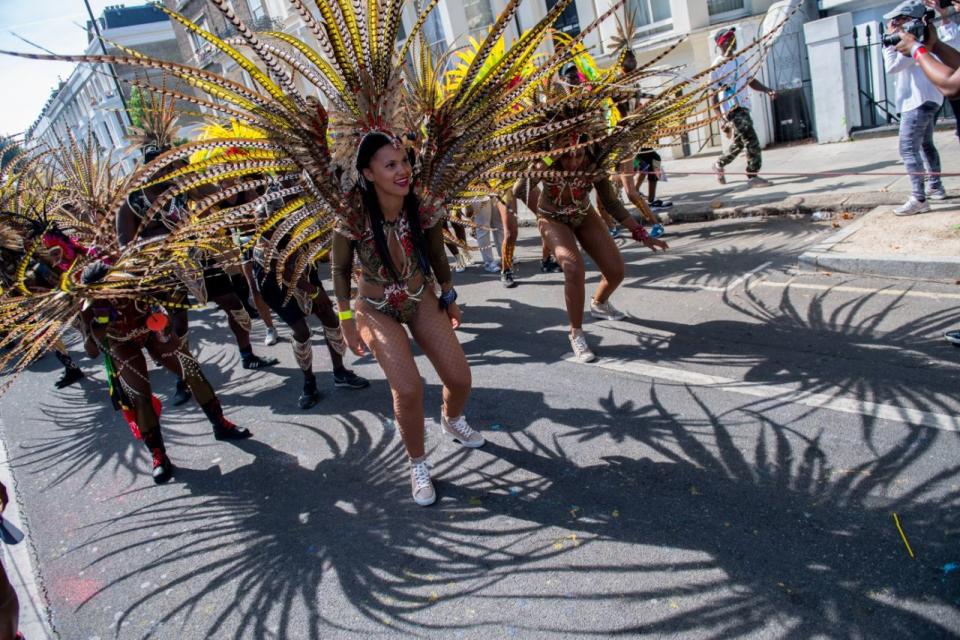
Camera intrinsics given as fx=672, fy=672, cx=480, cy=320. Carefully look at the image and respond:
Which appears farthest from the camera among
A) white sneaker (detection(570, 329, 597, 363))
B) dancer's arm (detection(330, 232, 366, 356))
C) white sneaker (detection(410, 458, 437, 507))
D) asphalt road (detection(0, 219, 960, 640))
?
white sneaker (detection(570, 329, 597, 363))

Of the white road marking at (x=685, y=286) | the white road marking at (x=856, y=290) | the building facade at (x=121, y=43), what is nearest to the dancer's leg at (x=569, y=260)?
the white road marking at (x=685, y=286)

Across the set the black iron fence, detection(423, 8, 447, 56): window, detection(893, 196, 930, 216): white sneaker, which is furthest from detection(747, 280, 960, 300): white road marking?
detection(423, 8, 447, 56): window

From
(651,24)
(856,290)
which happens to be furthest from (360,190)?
(651,24)

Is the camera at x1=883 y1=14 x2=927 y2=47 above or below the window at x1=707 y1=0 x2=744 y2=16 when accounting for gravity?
below

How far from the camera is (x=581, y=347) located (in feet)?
16.3

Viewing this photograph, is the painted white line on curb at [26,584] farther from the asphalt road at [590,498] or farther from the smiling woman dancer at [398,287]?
the smiling woman dancer at [398,287]

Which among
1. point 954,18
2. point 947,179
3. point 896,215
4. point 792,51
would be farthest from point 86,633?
point 792,51

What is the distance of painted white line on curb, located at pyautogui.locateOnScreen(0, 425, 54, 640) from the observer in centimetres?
320

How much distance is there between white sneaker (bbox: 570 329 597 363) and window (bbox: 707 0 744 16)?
11.3 metres

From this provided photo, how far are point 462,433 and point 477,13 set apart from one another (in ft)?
53.9

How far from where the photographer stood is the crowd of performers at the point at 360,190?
9.80 ft

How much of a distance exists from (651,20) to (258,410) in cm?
1283

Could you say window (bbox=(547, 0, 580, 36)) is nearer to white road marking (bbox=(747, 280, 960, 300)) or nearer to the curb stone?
the curb stone

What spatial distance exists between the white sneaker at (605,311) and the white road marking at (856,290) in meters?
1.12
